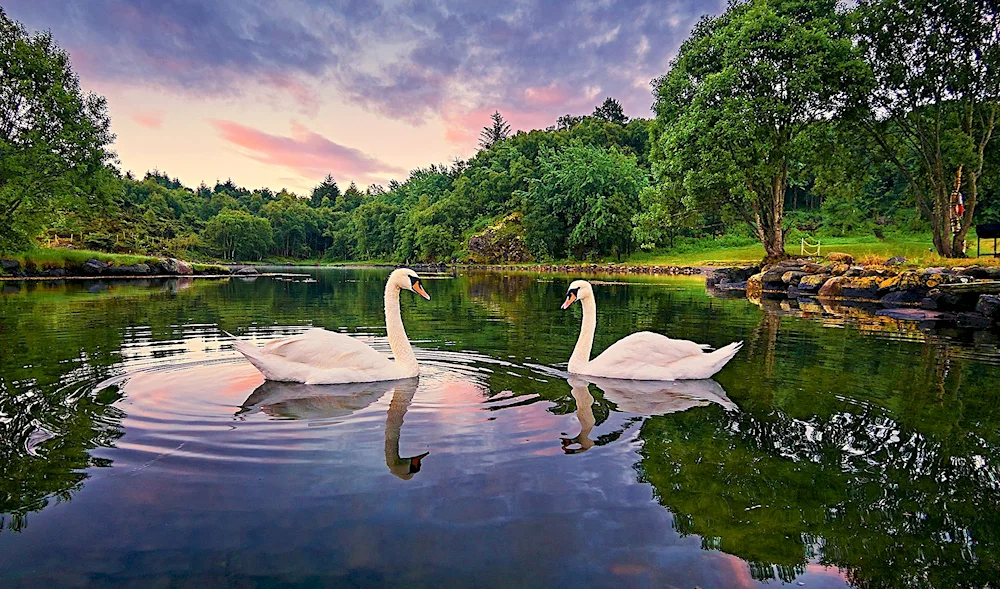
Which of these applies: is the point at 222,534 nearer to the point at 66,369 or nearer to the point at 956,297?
the point at 66,369

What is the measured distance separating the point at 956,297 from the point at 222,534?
2015cm

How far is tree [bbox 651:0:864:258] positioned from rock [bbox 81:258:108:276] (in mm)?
41764

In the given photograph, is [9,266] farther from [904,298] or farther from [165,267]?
[904,298]

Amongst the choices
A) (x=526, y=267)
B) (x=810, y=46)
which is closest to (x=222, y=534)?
(x=810, y=46)

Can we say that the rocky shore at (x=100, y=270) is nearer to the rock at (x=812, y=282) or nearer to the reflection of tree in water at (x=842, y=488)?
the rock at (x=812, y=282)

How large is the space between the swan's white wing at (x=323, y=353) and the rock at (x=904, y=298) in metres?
19.1

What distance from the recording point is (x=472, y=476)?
4.50 metres

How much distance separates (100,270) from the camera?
43.0 meters

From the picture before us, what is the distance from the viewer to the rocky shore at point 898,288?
15953 mm

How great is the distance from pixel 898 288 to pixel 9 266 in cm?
4882

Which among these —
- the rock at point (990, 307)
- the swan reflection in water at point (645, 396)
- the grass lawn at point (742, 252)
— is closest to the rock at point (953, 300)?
the rock at point (990, 307)

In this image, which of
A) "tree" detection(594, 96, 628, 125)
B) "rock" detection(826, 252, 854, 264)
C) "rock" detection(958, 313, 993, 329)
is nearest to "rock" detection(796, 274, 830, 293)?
"rock" detection(826, 252, 854, 264)

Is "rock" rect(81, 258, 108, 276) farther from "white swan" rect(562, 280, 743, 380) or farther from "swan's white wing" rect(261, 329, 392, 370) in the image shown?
"white swan" rect(562, 280, 743, 380)

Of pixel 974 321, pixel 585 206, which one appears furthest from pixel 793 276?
pixel 585 206
